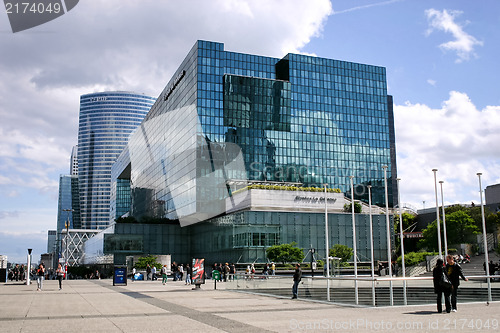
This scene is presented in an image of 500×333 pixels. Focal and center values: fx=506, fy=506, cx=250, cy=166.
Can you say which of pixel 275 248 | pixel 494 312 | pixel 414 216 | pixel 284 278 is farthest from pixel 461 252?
pixel 494 312

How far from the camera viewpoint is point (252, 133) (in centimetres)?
10256

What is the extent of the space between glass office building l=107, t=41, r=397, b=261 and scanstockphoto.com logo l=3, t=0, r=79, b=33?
202ft

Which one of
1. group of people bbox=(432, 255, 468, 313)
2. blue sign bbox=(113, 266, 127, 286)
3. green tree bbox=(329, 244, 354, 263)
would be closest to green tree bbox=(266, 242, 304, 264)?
green tree bbox=(329, 244, 354, 263)

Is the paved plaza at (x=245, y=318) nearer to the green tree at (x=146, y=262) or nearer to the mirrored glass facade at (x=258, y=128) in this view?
the green tree at (x=146, y=262)

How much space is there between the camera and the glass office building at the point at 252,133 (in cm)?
9381

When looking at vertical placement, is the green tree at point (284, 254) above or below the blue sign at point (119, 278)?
above

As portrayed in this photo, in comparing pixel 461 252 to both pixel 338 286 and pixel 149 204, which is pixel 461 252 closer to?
pixel 338 286

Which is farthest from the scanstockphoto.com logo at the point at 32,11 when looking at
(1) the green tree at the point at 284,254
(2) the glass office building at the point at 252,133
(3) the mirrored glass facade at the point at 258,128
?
(3) the mirrored glass facade at the point at 258,128

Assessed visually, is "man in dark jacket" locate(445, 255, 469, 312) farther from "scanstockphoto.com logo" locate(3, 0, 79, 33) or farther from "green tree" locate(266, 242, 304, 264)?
"green tree" locate(266, 242, 304, 264)

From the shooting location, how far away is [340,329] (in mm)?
13367

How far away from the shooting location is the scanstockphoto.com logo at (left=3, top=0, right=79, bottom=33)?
15359mm

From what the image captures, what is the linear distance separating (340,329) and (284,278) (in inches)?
539

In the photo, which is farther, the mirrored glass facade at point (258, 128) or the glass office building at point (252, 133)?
the mirrored glass facade at point (258, 128)

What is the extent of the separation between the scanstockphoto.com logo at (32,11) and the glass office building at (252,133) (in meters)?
61.6
